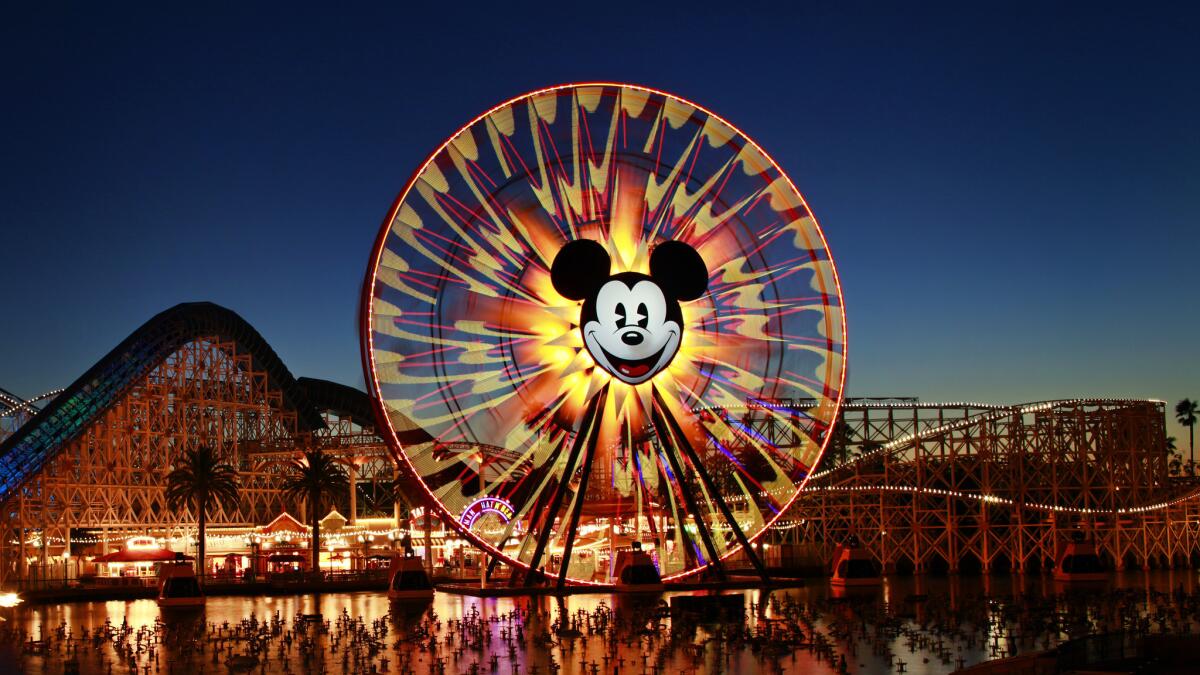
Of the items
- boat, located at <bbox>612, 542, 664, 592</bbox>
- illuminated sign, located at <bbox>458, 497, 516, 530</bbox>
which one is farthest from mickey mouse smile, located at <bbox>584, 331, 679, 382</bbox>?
boat, located at <bbox>612, 542, 664, 592</bbox>

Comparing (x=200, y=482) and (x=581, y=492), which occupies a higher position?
(x=200, y=482)

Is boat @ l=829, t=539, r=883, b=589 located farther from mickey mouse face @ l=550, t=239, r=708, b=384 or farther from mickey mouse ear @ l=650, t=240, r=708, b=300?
mickey mouse face @ l=550, t=239, r=708, b=384

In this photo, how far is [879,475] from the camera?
58.8 metres

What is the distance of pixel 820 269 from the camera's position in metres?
39.6

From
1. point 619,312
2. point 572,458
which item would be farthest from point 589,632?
point 619,312

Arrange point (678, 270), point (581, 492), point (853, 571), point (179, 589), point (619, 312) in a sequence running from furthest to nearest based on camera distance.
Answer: point (853, 571) < point (179, 589) < point (678, 270) < point (581, 492) < point (619, 312)

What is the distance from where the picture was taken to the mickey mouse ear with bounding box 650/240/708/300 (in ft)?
116

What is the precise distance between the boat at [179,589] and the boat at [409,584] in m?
6.31

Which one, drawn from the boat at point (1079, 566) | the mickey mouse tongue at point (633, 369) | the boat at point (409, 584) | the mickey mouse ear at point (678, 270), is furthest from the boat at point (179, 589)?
the boat at point (1079, 566)

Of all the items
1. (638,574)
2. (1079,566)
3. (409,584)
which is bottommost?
(1079,566)

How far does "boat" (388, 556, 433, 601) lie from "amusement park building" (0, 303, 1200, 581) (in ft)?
49.9

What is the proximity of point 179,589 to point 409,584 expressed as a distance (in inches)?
298

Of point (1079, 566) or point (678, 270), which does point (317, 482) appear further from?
point (1079, 566)

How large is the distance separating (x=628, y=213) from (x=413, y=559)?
55.7 feet
